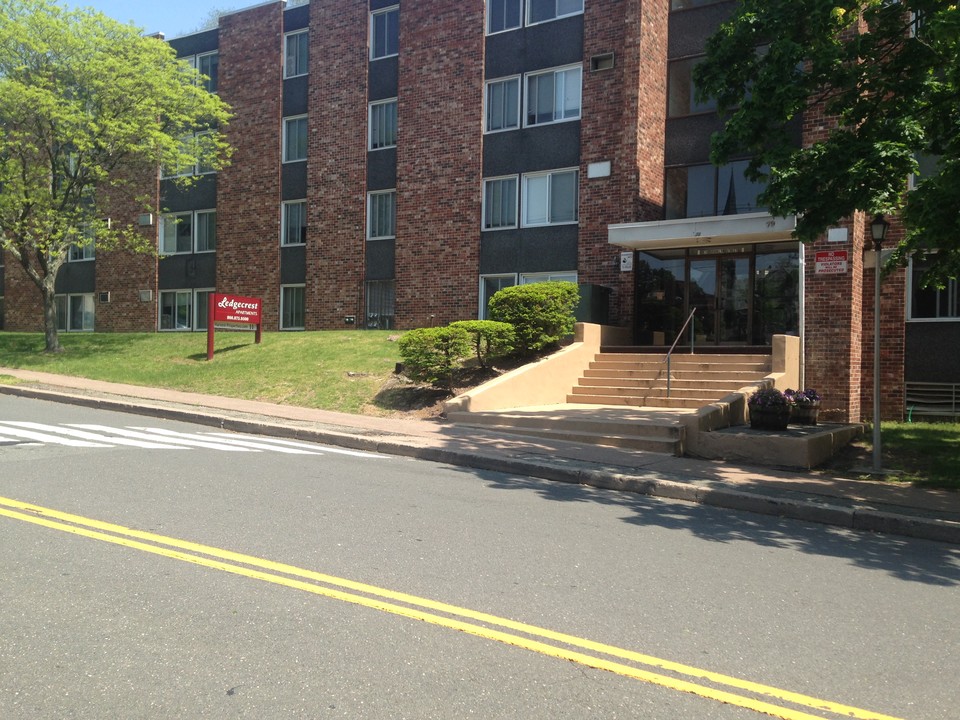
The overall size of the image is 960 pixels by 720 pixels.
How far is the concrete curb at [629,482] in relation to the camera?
776 cm

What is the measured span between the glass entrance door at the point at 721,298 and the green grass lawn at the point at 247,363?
25.9ft

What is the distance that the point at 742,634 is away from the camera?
4.52 m

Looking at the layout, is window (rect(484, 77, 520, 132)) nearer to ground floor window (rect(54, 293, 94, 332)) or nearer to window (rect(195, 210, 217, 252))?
window (rect(195, 210, 217, 252))

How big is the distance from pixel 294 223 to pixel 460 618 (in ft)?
78.2

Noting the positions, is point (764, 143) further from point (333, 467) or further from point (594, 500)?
point (333, 467)

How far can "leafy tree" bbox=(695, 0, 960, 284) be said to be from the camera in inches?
360

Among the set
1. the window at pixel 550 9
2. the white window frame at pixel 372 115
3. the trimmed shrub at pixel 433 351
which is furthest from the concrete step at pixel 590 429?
the white window frame at pixel 372 115

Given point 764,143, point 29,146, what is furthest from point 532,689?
point 29,146

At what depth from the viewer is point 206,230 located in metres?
28.9

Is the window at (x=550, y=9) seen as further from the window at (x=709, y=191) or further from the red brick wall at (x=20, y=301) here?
the red brick wall at (x=20, y=301)

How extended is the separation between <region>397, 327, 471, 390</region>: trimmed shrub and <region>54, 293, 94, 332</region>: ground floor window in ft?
71.9

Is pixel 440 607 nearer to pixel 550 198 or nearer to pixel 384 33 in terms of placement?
pixel 550 198

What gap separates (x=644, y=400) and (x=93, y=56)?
18.8 metres

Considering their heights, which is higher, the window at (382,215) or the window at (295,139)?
the window at (295,139)
